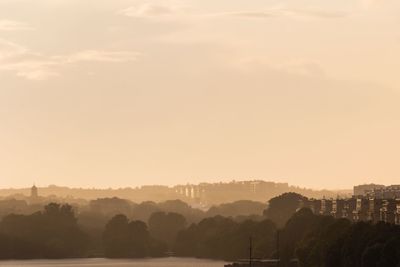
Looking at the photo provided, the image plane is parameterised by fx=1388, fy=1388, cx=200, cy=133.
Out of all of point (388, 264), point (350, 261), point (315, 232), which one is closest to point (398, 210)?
point (315, 232)

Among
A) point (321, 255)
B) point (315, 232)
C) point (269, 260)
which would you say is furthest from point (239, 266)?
point (321, 255)

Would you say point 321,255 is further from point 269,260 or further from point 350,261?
point 269,260

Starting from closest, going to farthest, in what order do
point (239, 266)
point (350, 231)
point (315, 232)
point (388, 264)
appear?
1. point (388, 264)
2. point (350, 231)
3. point (315, 232)
4. point (239, 266)

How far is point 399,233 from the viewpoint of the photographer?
13400cm

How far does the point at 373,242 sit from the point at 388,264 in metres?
9.95

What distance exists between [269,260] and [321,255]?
36196 millimetres

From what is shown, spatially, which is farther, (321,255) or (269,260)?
(269,260)

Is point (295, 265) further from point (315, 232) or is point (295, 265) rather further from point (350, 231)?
point (350, 231)

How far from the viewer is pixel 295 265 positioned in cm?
18225

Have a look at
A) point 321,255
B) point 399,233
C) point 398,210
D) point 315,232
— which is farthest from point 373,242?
point 398,210

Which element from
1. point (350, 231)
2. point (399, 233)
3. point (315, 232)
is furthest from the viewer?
point (315, 232)

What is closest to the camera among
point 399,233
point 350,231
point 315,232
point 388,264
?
point 388,264

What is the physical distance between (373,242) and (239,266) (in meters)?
59.4

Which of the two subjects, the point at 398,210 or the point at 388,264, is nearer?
the point at 388,264
